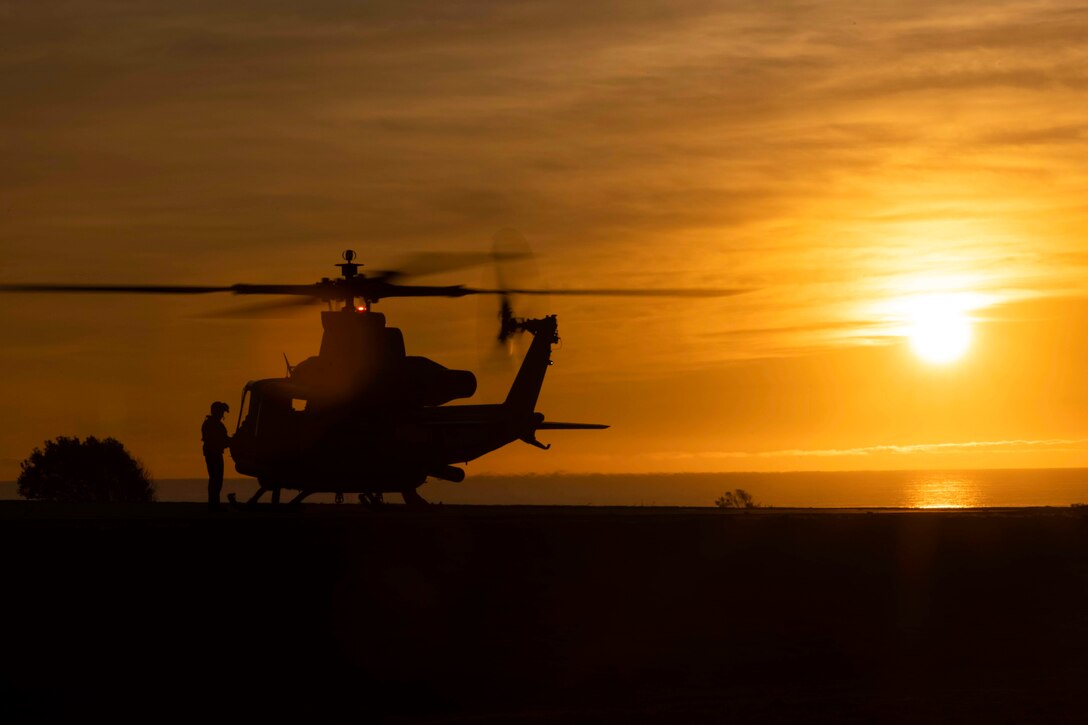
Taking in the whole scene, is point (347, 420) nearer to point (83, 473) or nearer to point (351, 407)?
point (351, 407)

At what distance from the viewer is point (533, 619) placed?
26.6 m

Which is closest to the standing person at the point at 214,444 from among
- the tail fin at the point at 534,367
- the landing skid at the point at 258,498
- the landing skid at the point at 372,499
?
the landing skid at the point at 258,498

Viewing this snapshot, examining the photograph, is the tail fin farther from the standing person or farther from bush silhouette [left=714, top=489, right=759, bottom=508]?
bush silhouette [left=714, top=489, right=759, bottom=508]

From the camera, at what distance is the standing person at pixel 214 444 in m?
33.6

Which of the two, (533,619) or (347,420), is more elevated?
(347,420)

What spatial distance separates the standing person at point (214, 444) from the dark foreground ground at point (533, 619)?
161 centimetres

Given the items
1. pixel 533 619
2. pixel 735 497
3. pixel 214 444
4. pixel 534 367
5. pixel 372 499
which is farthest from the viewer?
pixel 735 497

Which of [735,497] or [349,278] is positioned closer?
[349,278]

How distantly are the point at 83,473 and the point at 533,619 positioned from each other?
286 ft

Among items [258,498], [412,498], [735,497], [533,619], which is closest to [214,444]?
[258,498]

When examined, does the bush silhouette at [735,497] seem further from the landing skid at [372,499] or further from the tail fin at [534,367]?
the landing skid at [372,499]

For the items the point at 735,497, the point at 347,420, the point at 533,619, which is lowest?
the point at 533,619

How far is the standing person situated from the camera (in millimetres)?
33562

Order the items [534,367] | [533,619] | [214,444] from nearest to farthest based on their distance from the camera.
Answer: [533,619] < [214,444] < [534,367]
